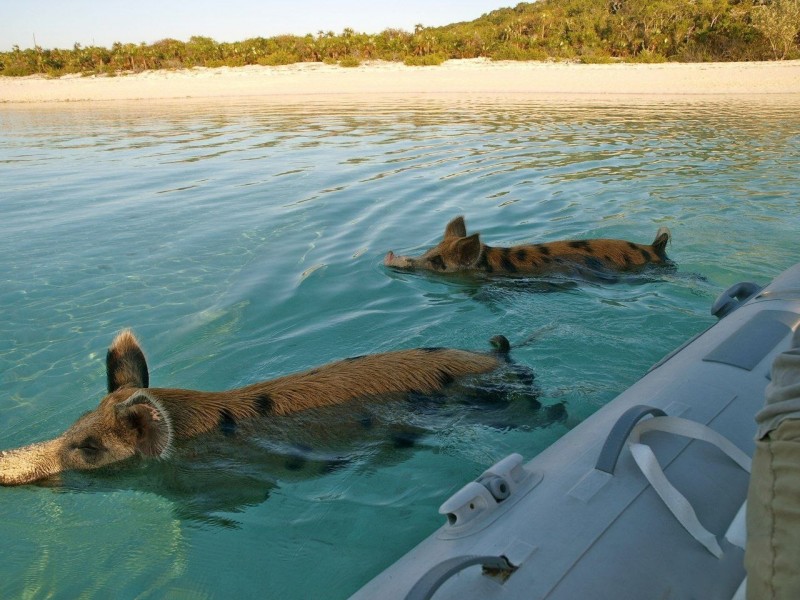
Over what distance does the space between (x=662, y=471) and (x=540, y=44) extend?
51252mm

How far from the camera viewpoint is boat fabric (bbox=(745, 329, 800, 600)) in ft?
5.09

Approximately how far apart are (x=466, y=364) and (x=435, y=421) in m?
0.47

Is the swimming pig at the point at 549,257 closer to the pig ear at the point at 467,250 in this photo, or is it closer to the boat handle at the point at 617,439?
the pig ear at the point at 467,250

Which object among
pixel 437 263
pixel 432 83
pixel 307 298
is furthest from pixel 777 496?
pixel 432 83

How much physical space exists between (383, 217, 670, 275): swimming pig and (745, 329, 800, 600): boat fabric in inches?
233

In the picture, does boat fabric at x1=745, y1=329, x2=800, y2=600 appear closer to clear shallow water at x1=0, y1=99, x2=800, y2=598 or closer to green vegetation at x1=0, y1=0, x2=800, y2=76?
clear shallow water at x1=0, y1=99, x2=800, y2=598

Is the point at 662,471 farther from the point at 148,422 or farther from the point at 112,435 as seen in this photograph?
the point at 112,435

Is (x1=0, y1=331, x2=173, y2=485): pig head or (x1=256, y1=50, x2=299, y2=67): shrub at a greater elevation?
(x1=256, y1=50, x2=299, y2=67): shrub

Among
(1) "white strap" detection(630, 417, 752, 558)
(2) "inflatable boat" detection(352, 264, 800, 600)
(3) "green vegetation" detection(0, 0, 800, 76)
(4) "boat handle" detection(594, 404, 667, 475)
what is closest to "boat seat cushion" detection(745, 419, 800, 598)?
(2) "inflatable boat" detection(352, 264, 800, 600)

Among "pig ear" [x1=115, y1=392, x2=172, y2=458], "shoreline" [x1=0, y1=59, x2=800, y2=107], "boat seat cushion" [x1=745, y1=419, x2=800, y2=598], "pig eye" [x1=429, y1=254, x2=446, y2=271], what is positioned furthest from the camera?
"shoreline" [x1=0, y1=59, x2=800, y2=107]

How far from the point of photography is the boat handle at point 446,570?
213 cm

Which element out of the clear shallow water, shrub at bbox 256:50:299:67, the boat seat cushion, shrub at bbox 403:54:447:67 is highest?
shrub at bbox 256:50:299:67

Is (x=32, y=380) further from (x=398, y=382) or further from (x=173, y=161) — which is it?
(x=173, y=161)

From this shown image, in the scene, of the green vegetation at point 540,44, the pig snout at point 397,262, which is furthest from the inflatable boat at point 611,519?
the green vegetation at point 540,44
